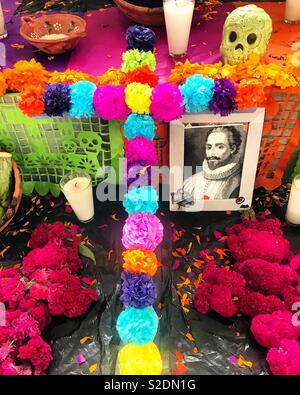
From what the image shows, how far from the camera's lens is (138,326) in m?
0.86

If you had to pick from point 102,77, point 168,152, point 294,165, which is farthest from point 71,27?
point 294,165

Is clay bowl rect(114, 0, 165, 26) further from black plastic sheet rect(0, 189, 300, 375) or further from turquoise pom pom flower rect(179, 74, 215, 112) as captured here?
black plastic sheet rect(0, 189, 300, 375)

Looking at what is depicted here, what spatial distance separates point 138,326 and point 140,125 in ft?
1.53

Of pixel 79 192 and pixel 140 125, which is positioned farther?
pixel 79 192

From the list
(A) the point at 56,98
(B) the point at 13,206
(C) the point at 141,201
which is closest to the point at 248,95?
(C) the point at 141,201

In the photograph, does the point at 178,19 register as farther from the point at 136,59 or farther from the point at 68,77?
the point at 68,77

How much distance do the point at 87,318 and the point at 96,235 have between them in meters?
0.27

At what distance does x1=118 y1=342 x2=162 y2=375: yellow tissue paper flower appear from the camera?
0.85 meters

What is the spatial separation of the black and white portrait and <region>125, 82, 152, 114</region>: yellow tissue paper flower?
19cm

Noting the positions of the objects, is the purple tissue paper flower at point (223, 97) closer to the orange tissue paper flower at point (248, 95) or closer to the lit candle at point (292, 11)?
the orange tissue paper flower at point (248, 95)

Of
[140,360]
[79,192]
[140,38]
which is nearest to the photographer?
[140,360]

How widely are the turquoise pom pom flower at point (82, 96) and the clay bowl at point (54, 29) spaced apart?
222mm

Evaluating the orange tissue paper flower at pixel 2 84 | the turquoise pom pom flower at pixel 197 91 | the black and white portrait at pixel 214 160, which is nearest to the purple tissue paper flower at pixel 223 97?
the turquoise pom pom flower at pixel 197 91
